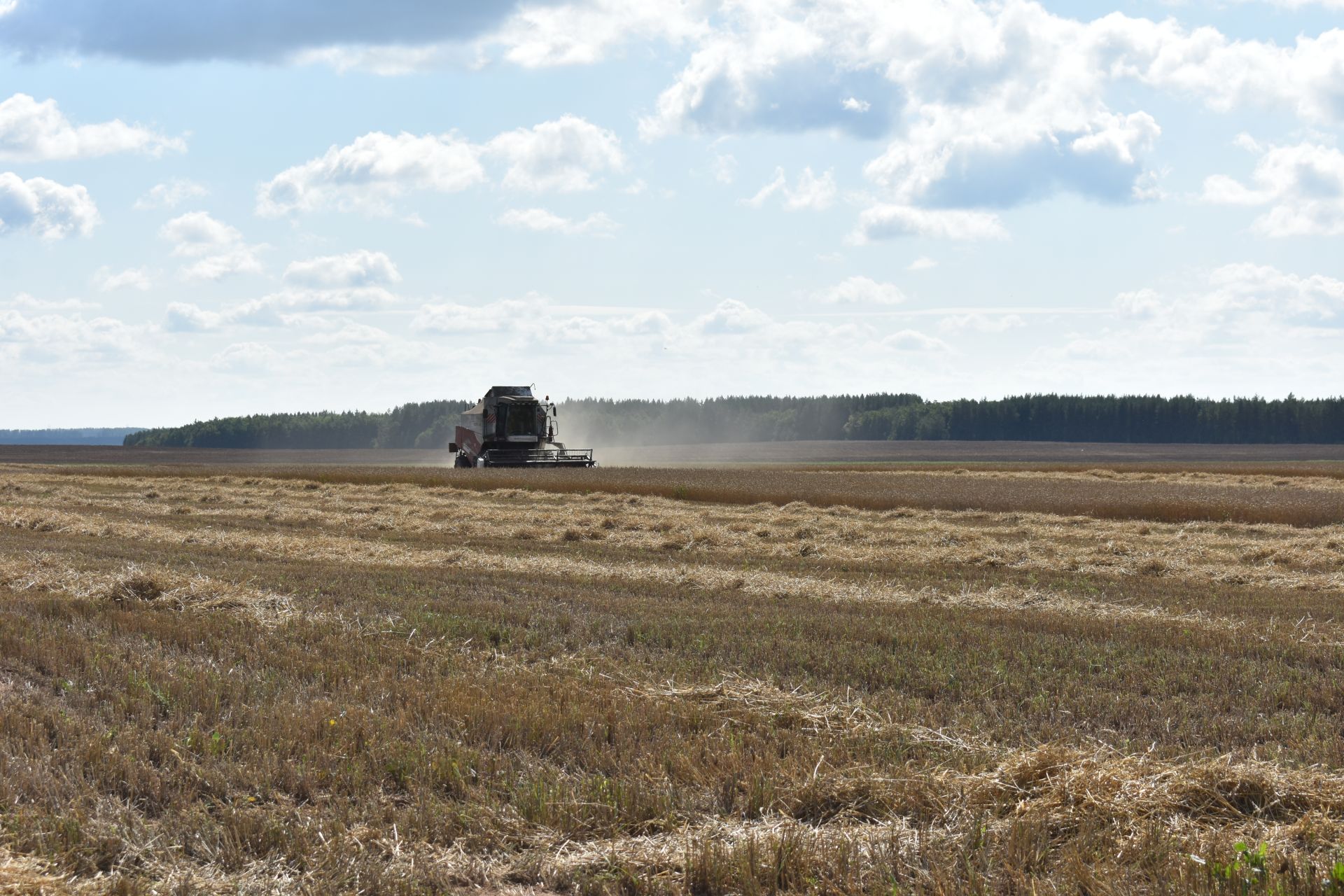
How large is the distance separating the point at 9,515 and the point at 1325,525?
3004cm

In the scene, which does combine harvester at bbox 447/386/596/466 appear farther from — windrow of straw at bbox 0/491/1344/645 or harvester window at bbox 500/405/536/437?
windrow of straw at bbox 0/491/1344/645

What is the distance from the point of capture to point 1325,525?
2470 centimetres

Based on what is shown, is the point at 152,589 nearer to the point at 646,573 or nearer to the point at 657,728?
the point at 646,573

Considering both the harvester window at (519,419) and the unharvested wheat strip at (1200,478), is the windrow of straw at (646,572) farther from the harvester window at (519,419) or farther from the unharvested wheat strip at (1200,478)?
the harvester window at (519,419)

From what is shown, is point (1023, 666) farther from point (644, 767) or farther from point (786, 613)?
point (644, 767)

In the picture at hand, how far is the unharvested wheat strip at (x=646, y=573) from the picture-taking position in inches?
528

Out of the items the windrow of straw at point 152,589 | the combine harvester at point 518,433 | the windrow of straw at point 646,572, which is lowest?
the windrow of straw at point 646,572

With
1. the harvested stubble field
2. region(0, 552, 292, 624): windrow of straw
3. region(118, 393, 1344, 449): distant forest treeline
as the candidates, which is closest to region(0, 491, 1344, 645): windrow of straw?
the harvested stubble field

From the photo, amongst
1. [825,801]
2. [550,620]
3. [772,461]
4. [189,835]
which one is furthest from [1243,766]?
[772,461]

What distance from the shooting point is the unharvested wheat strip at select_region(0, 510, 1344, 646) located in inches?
528

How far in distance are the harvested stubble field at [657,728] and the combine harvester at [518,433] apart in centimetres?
3094

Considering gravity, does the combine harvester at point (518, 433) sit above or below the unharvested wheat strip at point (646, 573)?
above

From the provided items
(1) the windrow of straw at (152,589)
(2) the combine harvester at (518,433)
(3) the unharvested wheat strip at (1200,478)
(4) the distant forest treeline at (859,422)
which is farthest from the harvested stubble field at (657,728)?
(4) the distant forest treeline at (859,422)

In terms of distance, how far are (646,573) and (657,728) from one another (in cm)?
942
